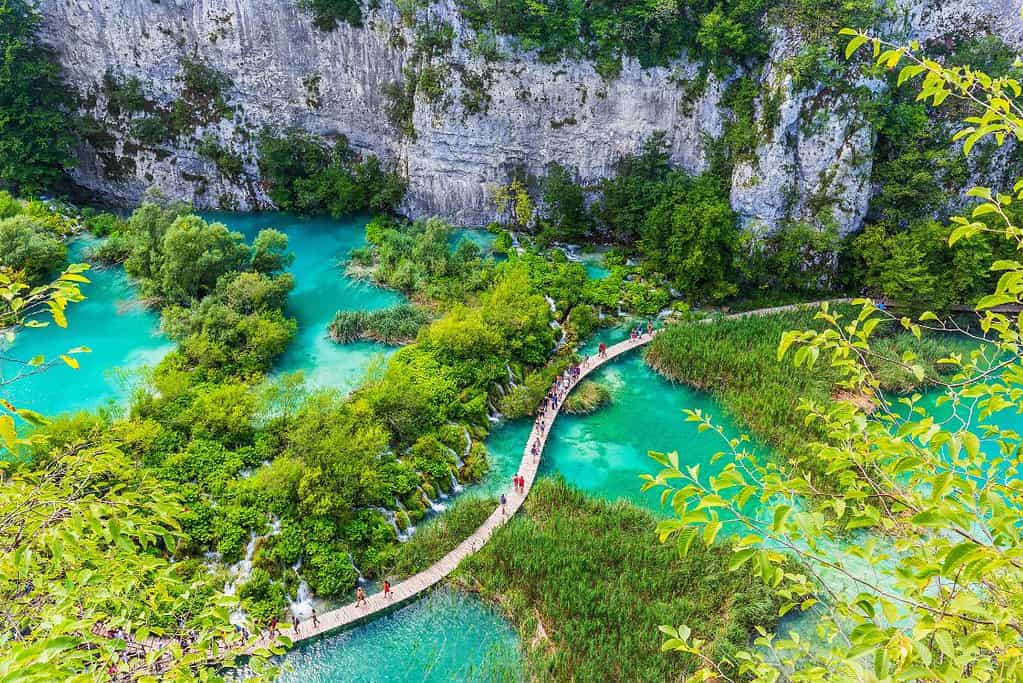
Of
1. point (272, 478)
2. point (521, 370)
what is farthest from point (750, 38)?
point (272, 478)

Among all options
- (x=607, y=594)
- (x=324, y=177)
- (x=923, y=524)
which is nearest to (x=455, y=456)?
(x=607, y=594)

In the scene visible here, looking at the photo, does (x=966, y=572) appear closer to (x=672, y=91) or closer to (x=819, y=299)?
(x=819, y=299)

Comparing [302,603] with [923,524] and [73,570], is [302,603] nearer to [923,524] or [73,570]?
[73,570]

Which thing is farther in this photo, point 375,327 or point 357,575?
point 375,327

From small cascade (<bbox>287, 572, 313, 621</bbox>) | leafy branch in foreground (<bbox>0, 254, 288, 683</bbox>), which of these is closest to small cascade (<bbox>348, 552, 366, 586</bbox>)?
small cascade (<bbox>287, 572, 313, 621</bbox>)

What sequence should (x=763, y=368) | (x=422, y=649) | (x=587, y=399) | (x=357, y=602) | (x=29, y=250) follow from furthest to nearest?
(x=29, y=250), (x=763, y=368), (x=587, y=399), (x=357, y=602), (x=422, y=649)

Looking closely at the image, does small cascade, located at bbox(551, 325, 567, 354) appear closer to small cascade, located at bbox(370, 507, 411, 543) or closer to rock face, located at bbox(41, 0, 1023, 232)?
rock face, located at bbox(41, 0, 1023, 232)
